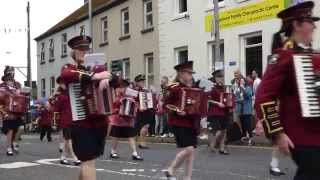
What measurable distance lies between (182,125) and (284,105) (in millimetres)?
4752

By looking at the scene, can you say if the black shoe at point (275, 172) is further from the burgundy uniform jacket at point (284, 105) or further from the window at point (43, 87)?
the window at point (43, 87)

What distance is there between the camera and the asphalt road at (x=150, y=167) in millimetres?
A: 10609

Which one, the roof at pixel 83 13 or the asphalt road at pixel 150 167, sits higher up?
the roof at pixel 83 13

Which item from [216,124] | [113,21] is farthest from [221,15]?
[113,21]

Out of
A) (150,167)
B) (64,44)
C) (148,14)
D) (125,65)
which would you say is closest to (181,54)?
(148,14)

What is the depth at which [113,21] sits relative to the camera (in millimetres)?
33844

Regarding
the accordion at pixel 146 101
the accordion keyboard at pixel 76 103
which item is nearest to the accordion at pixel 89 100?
the accordion keyboard at pixel 76 103

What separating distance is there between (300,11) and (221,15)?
1892 centimetres

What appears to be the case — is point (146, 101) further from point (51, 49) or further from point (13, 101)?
point (51, 49)

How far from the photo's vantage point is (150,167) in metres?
12.0

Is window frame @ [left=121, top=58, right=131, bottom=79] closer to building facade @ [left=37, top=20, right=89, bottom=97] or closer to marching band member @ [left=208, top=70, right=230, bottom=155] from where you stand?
building facade @ [left=37, top=20, right=89, bottom=97]

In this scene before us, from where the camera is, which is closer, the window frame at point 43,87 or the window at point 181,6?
the window at point 181,6

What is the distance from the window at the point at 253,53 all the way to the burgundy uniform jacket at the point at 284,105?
16996 mm

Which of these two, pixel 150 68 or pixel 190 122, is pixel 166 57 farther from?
pixel 190 122
